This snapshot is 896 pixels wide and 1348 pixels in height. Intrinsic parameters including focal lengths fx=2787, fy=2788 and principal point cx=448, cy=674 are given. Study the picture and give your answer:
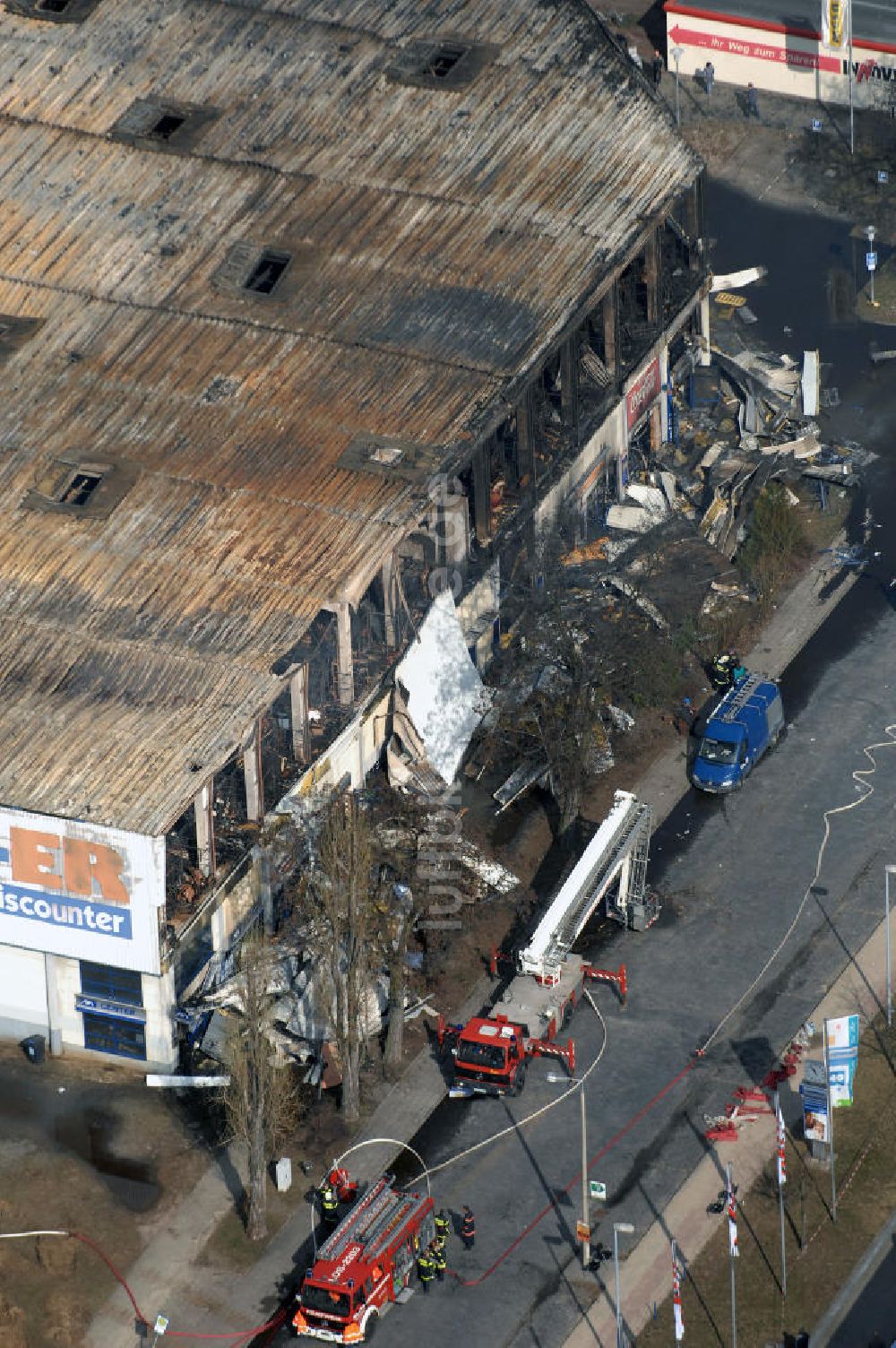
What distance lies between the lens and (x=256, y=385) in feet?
374

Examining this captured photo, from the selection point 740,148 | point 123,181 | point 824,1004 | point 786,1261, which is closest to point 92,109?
point 123,181

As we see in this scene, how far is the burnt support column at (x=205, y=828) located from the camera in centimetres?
9781

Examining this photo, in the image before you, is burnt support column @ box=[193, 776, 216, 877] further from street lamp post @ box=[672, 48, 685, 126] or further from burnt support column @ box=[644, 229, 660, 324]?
street lamp post @ box=[672, 48, 685, 126]

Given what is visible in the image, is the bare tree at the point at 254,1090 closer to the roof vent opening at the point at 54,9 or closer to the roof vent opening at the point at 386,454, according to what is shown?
the roof vent opening at the point at 386,454

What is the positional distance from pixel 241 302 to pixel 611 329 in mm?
17415

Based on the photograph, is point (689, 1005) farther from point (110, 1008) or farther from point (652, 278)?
point (652, 278)

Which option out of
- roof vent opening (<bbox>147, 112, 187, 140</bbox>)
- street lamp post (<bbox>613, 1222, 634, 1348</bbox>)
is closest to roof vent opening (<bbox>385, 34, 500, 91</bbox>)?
roof vent opening (<bbox>147, 112, 187, 140</bbox>)

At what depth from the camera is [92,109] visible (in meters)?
126

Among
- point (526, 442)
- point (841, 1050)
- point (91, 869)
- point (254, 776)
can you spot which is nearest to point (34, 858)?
point (91, 869)

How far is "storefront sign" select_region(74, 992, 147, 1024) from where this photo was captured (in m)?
97.5

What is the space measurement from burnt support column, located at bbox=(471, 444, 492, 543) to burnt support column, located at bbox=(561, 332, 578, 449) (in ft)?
22.2

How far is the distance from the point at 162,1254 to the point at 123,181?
52181 millimetres

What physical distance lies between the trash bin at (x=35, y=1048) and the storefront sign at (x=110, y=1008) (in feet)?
6.65

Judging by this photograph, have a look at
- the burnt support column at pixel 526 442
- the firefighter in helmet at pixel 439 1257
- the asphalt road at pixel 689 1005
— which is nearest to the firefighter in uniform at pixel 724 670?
the asphalt road at pixel 689 1005
